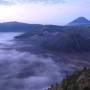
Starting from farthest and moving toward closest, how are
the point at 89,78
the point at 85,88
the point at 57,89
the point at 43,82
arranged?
the point at 43,82
the point at 57,89
the point at 89,78
the point at 85,88

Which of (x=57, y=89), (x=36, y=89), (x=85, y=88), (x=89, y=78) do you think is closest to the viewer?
(x=85, y=88)

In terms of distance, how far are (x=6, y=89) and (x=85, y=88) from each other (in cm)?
11287

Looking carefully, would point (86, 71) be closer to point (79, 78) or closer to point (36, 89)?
point (79, 78)

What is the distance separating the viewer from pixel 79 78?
82000 mm

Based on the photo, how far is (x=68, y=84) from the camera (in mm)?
81125

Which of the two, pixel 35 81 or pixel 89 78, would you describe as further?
pixel 35 81

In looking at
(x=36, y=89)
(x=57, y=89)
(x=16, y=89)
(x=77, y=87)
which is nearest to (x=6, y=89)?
(x=16, y=89)

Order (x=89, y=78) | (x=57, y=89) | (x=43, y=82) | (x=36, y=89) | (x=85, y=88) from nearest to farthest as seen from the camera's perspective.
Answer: (x=85, y=88), (x=89, y=78), (x=57, y=89), (x=36, y=89), (x=43, y=82)

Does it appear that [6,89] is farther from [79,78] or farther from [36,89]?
[79,78]

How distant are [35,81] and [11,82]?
19.5m

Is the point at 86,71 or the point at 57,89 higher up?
the point at 86,71

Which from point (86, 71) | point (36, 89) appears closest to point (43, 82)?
point (36, 89)

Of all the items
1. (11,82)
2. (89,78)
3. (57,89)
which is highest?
(89,78)

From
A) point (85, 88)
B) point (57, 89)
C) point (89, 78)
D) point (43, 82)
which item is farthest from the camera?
point (43, 82)
